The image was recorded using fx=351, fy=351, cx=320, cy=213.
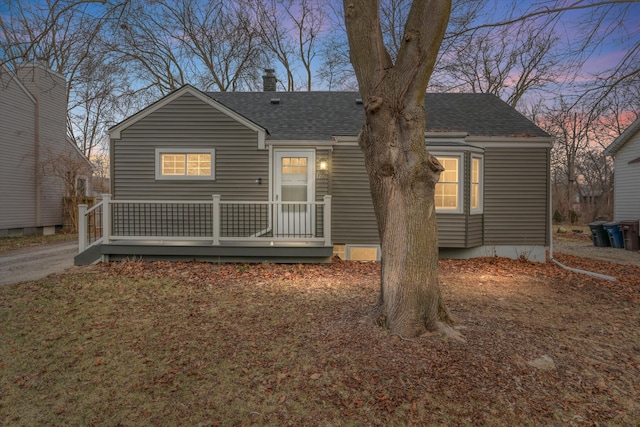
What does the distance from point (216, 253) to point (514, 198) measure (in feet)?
25.8

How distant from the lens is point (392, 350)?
3441 millimetres

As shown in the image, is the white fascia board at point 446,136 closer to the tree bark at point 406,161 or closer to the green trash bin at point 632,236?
the tree bark at point 406,161

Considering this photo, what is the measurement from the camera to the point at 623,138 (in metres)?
13.9

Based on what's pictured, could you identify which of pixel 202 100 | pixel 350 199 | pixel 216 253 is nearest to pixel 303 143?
pixel 350 199

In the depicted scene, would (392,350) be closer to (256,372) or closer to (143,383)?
(256,372)

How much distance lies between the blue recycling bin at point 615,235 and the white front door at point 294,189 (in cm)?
1184

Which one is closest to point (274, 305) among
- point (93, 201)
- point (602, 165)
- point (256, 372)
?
point (256, 372)

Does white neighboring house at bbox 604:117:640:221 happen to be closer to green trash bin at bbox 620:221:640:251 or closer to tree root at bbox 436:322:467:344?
green trash bin at bbox 620:221:640:251

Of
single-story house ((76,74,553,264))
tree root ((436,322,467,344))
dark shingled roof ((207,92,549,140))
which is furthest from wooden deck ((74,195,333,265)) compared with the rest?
tree root ((436,322,467,344))

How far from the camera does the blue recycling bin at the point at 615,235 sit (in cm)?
1301

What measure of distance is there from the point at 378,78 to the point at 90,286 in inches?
233

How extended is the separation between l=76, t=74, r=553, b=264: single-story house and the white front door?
0.09ft

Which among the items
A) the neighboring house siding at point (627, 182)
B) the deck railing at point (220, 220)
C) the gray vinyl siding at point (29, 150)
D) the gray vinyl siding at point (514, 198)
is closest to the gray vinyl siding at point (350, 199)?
the deck railing at point (220, 220)

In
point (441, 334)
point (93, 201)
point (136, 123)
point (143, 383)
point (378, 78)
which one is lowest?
point (143, 383)
